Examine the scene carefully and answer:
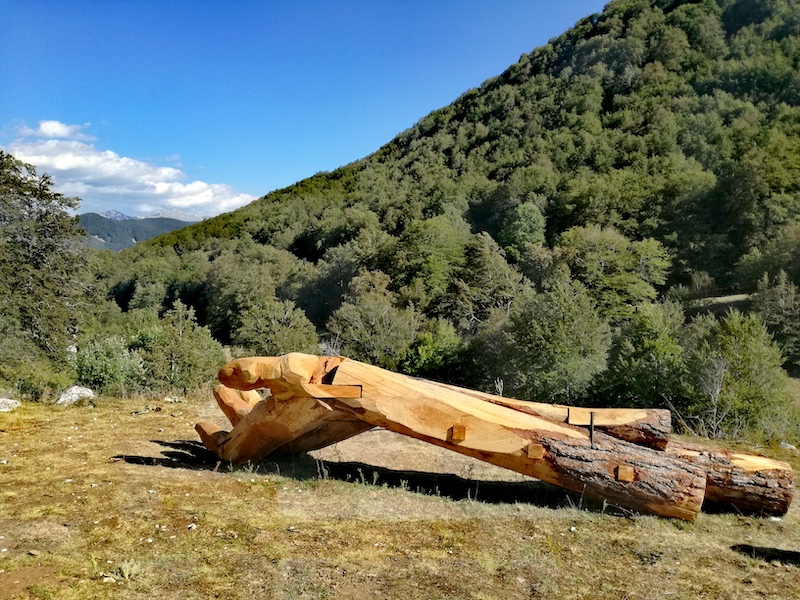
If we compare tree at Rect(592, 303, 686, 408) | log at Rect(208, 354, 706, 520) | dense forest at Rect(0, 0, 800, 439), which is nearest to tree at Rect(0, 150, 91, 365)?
dense forest at Rect(0, 0, 800, 439)

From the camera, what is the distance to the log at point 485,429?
5812 mm

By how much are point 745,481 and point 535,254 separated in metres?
37.4

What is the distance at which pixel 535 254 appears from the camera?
4216 centimetres

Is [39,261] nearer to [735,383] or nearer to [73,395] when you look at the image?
[73,395]

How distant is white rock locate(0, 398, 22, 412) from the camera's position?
1036cm

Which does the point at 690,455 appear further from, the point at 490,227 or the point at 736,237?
the point at 490,227

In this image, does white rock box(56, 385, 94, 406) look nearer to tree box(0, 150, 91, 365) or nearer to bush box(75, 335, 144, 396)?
bush box(75, 335, 144, 396)

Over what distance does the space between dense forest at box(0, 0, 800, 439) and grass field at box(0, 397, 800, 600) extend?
5.76 m

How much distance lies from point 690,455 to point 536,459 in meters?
2.01

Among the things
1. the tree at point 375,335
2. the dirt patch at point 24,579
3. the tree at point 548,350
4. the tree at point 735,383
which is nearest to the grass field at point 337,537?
the dirt patch at point 24,579

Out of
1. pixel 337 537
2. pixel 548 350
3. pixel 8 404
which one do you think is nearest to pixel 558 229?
pixel 548 350

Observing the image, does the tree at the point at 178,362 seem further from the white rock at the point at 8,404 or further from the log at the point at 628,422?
the log at the point at 628,422

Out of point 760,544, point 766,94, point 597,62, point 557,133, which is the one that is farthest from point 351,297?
point 597,62

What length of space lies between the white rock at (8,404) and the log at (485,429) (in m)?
6.85
